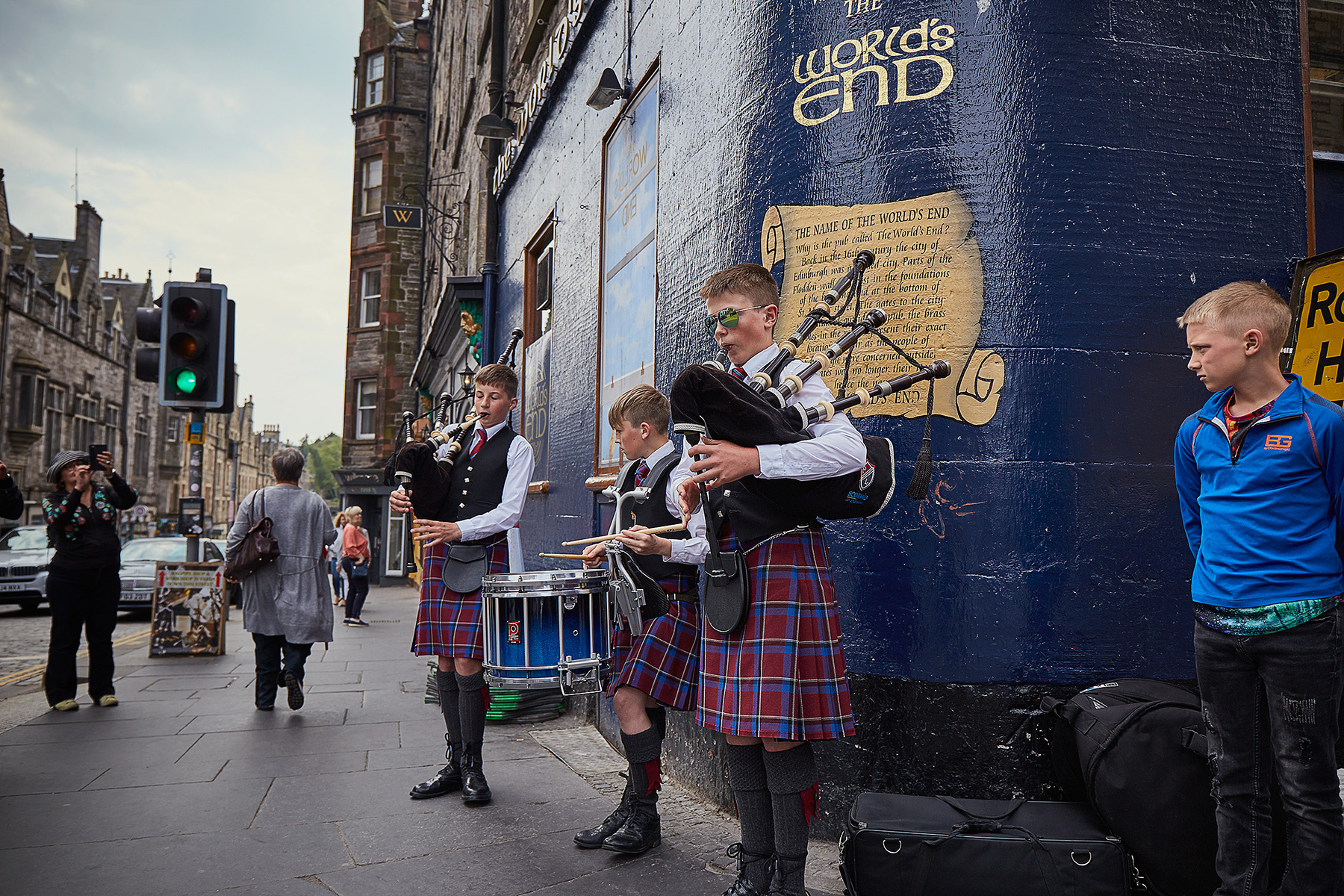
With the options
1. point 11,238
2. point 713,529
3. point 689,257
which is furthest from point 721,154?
point 11,238

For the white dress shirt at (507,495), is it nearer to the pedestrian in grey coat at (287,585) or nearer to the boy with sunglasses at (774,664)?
the boy with sunglasses at (774,664)

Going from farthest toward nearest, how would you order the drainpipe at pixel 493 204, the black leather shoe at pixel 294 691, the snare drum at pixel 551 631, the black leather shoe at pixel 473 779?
the drainpipe at pixel 493 204
the black leather shoe at pixel 294 691
the black leather shoe at pixel 473 779
the snare drum at pixel 551 631

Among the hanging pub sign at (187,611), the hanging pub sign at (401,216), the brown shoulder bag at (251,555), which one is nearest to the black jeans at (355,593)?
the hanging pub sign at (187,611)

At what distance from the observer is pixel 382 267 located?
2625 centimetres

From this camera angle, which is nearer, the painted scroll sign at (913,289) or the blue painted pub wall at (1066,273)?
the blue painted pub wall at (1066,273)

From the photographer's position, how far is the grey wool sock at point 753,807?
278 cm

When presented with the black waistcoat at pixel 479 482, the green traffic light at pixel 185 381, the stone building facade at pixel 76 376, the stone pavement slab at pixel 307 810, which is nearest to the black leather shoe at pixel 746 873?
the stone pavement slab at pixel 307 810

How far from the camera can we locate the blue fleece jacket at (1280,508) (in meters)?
2.40

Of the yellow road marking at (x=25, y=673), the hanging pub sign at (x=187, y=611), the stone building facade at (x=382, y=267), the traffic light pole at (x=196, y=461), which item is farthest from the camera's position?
the stone building facade at (x=382, y=267)

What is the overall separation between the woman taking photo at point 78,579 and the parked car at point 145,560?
653 cm

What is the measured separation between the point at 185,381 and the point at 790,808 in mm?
6934

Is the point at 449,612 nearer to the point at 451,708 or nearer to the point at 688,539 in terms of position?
the point at 451,708

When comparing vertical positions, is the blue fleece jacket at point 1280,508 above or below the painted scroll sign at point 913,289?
below

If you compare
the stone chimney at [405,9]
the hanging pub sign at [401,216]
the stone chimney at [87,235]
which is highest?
the stone chimney at [405,9]
